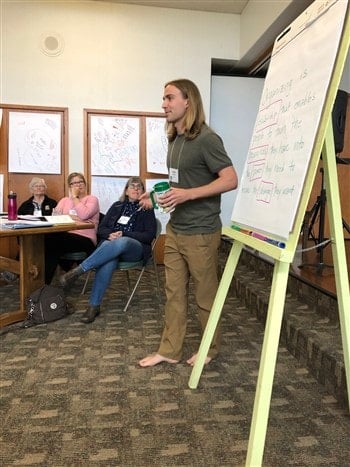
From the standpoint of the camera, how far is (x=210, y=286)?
2.10 m

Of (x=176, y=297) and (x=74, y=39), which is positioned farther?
(x=74, y=39)

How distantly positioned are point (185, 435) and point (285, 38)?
159 cm

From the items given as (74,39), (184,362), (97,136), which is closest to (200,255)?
Result: (184,362)

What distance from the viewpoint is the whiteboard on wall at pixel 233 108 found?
191 inches

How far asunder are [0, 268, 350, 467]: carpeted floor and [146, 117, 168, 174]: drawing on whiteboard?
2456mm

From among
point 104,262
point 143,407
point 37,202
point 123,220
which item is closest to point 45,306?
point 104,262

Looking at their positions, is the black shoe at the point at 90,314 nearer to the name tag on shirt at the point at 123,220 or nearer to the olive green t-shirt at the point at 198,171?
the name tag on shirt at the point at 123,220

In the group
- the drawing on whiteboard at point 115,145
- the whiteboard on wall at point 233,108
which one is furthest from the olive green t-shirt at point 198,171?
the whiteboard on wall at point 233,108

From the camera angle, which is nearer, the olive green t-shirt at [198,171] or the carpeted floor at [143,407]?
the carpeted floor at [143,407]

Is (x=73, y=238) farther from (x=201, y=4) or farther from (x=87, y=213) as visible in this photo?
(x=201, y=4)

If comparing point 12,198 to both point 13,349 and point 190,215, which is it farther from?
point 190,215

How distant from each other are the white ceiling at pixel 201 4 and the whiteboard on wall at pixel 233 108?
2.34 ft

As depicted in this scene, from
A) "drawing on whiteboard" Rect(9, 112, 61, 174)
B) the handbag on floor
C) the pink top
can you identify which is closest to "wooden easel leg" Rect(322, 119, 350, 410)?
the handbag on floor

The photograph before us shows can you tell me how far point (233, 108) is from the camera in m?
4.90
